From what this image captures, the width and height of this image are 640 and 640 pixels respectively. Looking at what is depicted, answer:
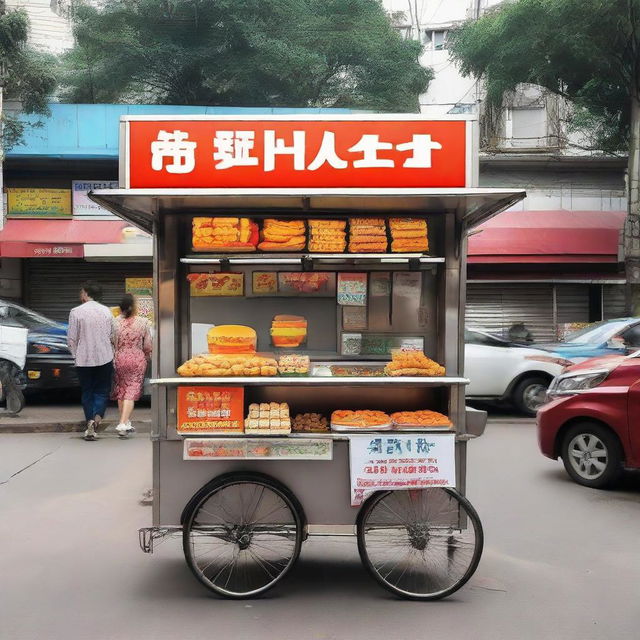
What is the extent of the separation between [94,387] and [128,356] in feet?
2.06

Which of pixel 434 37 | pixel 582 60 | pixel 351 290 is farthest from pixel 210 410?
pixel 434 37

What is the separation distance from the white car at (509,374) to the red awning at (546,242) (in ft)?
20.4

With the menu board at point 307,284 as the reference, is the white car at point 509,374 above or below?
below

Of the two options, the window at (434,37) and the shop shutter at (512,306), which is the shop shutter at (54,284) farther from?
the window at (434,37)

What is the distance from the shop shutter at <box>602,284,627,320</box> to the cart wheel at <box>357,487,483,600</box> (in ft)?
54.0

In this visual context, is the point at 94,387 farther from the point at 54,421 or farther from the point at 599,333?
the point at 599,333

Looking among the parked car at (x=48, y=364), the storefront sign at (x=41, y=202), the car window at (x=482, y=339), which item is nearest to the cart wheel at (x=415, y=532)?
the car window at (x=482, y=339)

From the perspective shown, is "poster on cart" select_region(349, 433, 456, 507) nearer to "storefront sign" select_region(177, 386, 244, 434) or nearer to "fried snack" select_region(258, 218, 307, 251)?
"storefront sign" select_region(177, 386, 244, 434)

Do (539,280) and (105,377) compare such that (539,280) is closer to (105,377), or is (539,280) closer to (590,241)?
(590,241)

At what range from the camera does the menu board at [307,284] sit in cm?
589

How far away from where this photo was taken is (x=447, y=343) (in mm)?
5402

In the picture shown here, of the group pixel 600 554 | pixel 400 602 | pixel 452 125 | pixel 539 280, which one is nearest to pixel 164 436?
pixel 400 602

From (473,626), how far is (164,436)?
2218 millimetres

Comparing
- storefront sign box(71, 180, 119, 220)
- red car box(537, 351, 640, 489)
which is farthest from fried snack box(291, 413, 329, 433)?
storefront sign box(71, 180, 119, 220)
